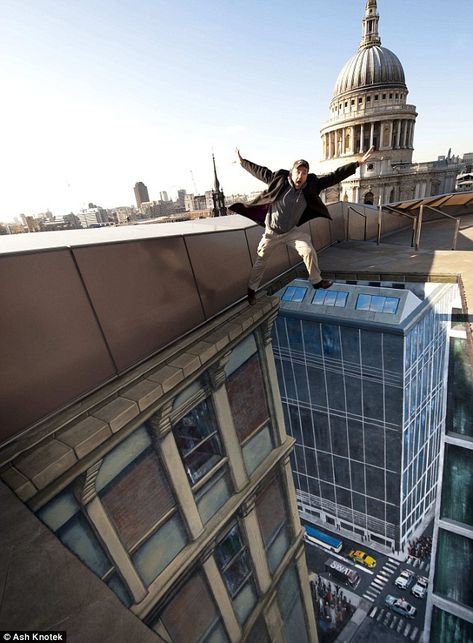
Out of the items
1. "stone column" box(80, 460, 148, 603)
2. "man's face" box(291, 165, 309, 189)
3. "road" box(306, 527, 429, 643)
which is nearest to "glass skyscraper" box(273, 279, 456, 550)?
"road" box(306, 527, 429, 643)

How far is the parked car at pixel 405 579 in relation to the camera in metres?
22.5

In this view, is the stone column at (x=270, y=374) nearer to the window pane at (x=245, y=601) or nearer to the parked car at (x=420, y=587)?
the window pane at (x=245, y=601)

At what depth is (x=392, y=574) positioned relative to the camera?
23.5 m

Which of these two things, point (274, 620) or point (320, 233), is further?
point (320, 233)

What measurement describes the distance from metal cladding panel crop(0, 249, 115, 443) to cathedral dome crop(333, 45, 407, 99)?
8946 cm

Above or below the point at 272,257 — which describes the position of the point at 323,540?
below

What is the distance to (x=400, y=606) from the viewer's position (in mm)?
21531

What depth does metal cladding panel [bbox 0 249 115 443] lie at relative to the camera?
4.12 metres

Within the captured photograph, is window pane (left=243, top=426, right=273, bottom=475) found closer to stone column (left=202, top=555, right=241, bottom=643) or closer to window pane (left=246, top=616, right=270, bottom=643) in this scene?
stone column (left=202, top=555, right=241, bottom=643)

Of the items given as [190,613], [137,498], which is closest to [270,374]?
[137,498]

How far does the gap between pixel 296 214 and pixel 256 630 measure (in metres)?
12.1

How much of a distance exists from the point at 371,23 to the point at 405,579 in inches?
4151

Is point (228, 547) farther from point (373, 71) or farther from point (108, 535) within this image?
point (373, 71)

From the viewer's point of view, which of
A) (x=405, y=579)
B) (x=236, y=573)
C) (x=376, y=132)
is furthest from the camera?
(x=376, y=132)
